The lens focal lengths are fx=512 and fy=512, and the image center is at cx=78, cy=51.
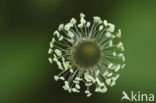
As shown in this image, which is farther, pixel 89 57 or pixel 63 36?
pixel 63 36

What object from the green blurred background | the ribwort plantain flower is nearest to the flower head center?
the ribwort plantain flower

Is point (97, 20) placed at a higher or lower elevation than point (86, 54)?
higher

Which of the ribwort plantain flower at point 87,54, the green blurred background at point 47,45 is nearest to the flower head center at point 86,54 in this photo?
the ribwort plantain flower at point 87,54

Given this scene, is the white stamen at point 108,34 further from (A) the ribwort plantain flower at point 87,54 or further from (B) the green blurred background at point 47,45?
(B) the green blurred background at point 47,45

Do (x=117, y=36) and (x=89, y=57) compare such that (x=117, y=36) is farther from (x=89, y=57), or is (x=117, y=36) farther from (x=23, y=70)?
(x=23, y=70)

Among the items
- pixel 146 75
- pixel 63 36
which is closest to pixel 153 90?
pixel 146 75

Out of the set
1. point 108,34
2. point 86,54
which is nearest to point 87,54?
point 86,54

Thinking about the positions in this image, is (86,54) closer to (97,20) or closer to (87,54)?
(87,54)
